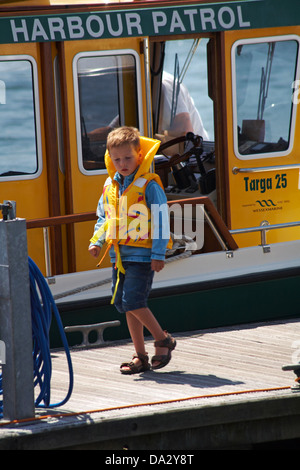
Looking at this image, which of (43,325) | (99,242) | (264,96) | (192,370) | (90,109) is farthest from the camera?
(264,96)

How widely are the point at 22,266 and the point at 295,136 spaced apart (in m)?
3.49

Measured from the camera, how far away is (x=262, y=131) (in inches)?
274

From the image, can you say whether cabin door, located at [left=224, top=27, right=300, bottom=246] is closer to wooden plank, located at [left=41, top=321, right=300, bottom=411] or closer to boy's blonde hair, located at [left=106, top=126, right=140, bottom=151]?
wooden plank, located at [left=41, top=321, right=300, bottom=411]

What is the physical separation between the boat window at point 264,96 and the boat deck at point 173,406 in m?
1.92

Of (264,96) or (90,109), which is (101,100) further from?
(264,96)

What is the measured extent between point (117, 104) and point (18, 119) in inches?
30.6

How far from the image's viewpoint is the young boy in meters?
5.00

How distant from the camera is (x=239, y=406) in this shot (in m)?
4.62

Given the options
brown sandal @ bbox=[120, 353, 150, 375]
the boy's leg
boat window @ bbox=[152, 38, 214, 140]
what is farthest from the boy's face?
boat window @ bbox=[152, 38, 214, 140]

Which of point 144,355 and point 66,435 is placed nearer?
point 66,435

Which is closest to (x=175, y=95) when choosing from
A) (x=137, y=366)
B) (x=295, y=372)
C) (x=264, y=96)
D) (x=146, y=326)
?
(x=264, y=96)

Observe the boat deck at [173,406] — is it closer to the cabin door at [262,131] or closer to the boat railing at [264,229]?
the boat railing at [264,229]
